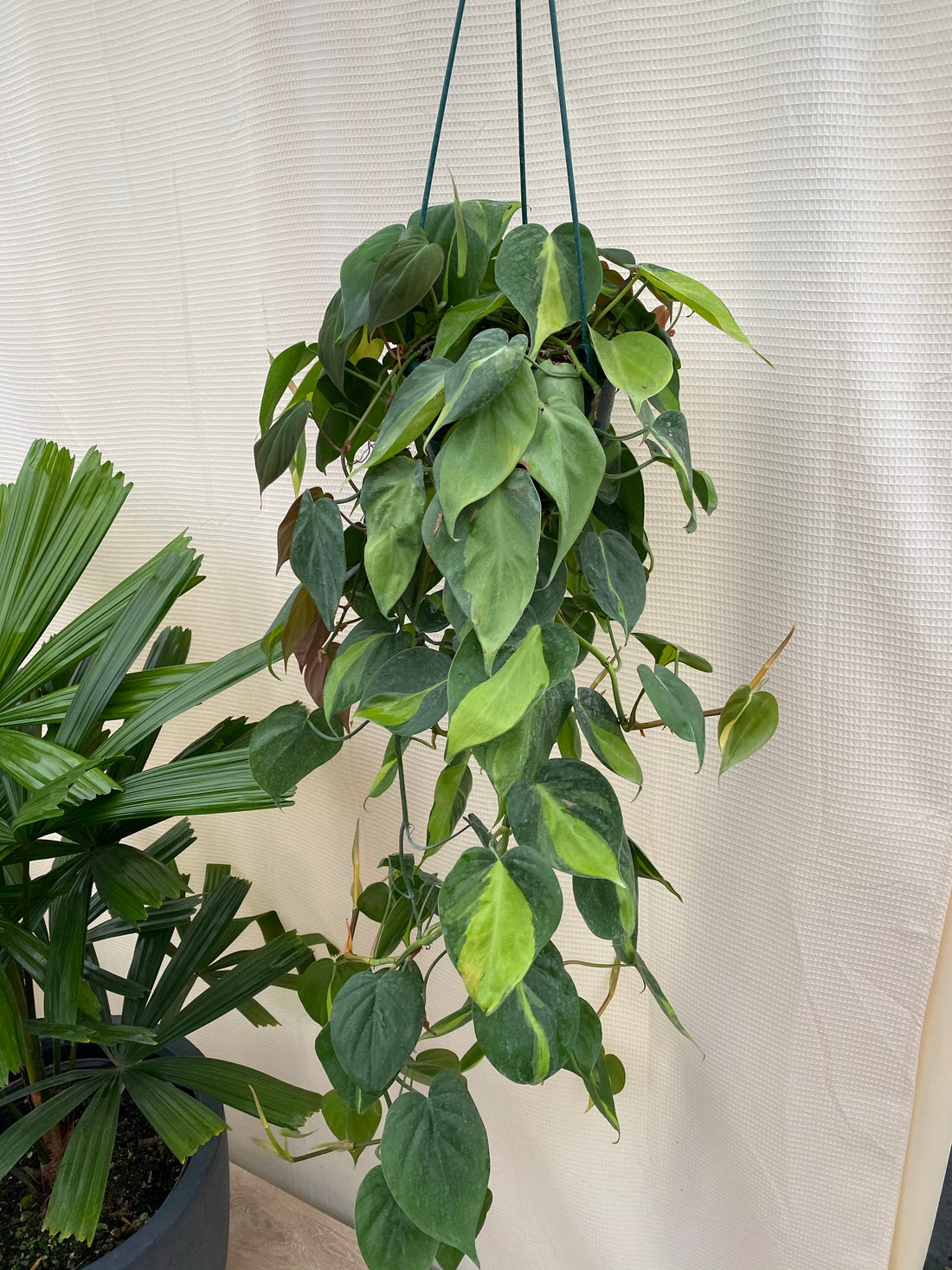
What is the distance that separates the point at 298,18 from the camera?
3.14ft

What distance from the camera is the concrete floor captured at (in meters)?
1.18

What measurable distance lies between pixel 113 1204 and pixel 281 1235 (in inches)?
13.3

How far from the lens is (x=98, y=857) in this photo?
92cm

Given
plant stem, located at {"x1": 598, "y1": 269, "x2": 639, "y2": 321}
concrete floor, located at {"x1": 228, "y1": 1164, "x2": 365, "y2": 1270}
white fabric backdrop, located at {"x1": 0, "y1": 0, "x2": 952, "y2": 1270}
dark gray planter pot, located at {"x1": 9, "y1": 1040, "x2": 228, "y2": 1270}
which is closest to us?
plant stem, located at {"x1": 598, "y1": 269, "x2": 639, "y2": 321}

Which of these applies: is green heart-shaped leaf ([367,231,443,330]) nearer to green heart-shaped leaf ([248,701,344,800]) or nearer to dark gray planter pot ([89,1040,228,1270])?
green heart-shaped leaf ([248,701,344,800])

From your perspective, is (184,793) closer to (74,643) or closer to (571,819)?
(74,643)

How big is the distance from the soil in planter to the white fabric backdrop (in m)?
0.33

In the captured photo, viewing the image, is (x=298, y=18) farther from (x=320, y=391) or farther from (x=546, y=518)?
(x=546, y=518)

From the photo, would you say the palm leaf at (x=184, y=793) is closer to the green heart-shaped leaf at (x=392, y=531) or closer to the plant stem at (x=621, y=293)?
the green heart-shaped leaf at (x=392, y=531)

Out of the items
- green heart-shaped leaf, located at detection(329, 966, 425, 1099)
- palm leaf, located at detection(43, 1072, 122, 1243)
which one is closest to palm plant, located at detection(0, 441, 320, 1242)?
palm leaf, located at detection(43, 1072, 122, 1243)

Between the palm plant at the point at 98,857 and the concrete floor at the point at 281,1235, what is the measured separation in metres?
0.34

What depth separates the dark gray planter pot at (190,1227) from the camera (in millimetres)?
867

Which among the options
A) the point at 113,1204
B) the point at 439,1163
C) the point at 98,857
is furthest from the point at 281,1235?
the point at 439,1163

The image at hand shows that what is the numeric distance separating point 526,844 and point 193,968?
66 cm
